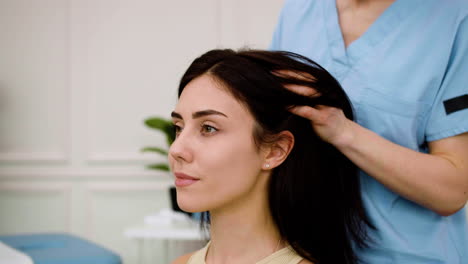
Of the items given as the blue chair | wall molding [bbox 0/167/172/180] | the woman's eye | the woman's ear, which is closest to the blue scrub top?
the woman's ear

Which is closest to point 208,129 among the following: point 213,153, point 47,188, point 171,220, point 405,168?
point 213,153

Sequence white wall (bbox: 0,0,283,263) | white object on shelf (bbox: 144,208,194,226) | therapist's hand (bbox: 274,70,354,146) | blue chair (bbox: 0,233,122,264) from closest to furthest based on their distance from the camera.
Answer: therapist's hand (bbox: 274,70,354,146) → blue chair (bbox: 0,233,122,264) → white object on shelf (bbox: 144,208,194,226) → white wall (bbox: 0,0,283,263)

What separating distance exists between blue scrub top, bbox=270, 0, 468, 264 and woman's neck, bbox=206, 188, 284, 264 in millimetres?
205

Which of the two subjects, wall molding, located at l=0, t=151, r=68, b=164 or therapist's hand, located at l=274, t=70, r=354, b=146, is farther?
wall molding, located at l=0, t=151, r=68, b=164

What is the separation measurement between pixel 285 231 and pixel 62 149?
9.58ft

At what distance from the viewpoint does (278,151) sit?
3.66ft

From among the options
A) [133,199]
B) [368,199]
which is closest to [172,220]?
[133,199]

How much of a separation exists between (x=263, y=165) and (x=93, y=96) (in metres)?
2.81

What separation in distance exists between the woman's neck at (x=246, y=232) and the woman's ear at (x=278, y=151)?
76 millimetres

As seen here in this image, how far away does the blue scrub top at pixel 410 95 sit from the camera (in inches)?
43.3

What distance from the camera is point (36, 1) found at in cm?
383

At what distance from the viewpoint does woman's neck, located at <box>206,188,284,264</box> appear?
1.11 metres

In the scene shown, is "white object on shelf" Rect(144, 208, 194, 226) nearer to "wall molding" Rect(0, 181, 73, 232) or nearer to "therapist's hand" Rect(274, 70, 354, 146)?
"wall molding" Rect(0, 181, 73, 232)

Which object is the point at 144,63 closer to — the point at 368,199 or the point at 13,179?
the point at 13,179
